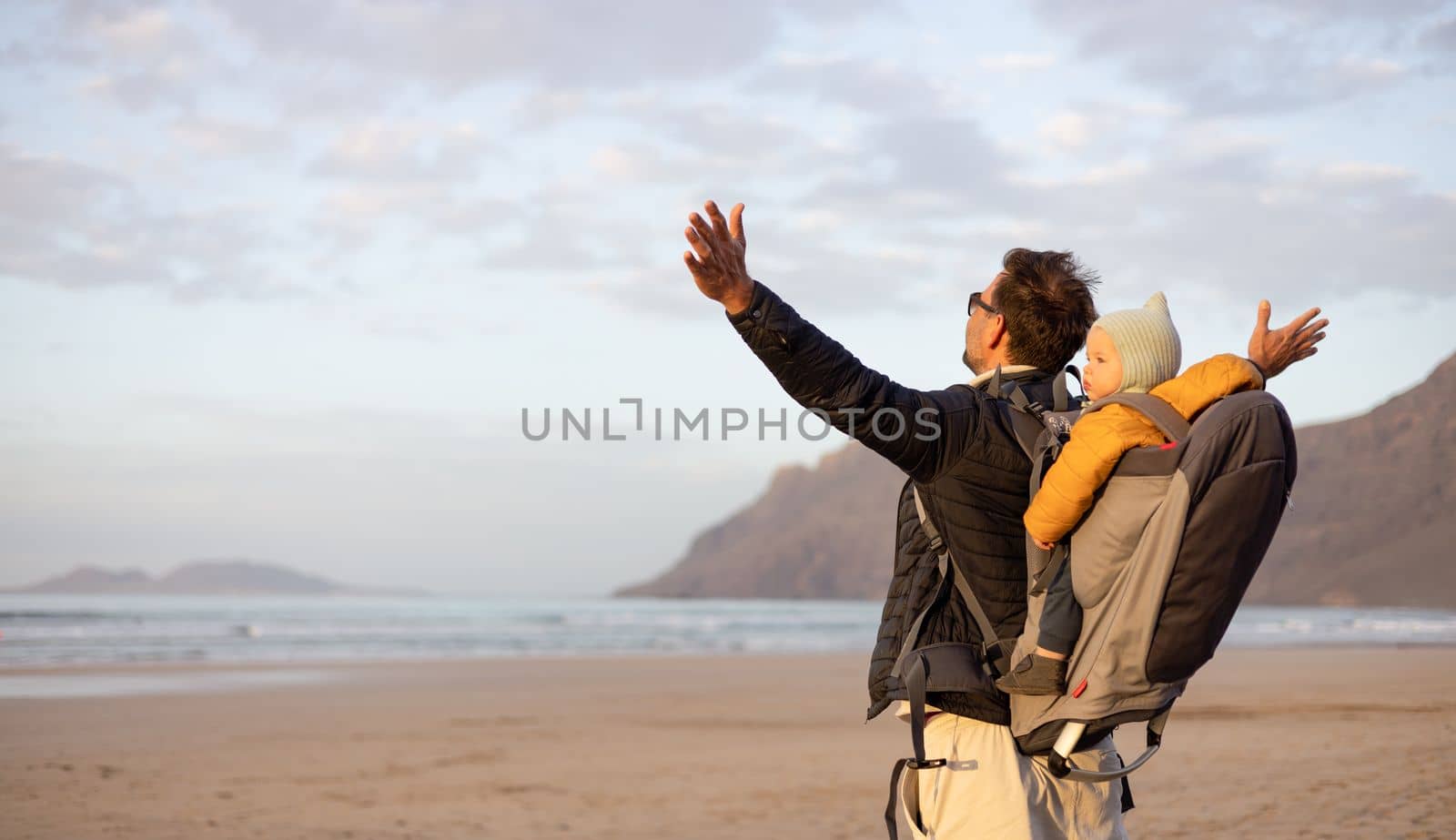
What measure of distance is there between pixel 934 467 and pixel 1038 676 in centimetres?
41

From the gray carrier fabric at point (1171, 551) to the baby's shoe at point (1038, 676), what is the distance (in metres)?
0.03

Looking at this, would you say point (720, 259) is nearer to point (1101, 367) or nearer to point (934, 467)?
point (934, 467)

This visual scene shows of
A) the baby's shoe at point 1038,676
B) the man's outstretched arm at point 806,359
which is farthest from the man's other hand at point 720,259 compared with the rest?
the baby's shoe at point 1038,676

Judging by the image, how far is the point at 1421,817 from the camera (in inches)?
272

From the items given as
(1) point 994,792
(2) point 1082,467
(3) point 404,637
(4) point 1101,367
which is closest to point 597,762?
(1) point 994,792

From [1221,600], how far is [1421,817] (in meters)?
6.38

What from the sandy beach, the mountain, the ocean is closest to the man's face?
the sandy beach

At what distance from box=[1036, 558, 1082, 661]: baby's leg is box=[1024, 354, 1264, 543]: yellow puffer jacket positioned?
9cm

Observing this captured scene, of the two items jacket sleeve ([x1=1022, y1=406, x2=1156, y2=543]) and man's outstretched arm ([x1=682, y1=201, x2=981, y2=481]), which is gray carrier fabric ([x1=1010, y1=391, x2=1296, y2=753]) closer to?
jacket sleeve ([x1=1022, y1=406, x2=1156, y2=543])

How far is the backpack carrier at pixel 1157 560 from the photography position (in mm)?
1853

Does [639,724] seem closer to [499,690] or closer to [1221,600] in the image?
[499,690]

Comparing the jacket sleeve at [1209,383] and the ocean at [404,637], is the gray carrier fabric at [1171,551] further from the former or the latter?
the ocean at [404,637]

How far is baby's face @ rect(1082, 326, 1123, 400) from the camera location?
218 cm

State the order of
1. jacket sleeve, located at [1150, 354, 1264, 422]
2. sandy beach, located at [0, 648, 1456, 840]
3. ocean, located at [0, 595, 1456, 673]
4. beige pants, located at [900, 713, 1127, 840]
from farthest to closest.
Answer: ocean, located at [0, 595, 1456, 673] < sandy beach, located at [0, 648, 1456, 840] < beige pants, located at [900, 713, 1127, 840] < jacket sleeve, located at [1150, 354, 1264, 422]
